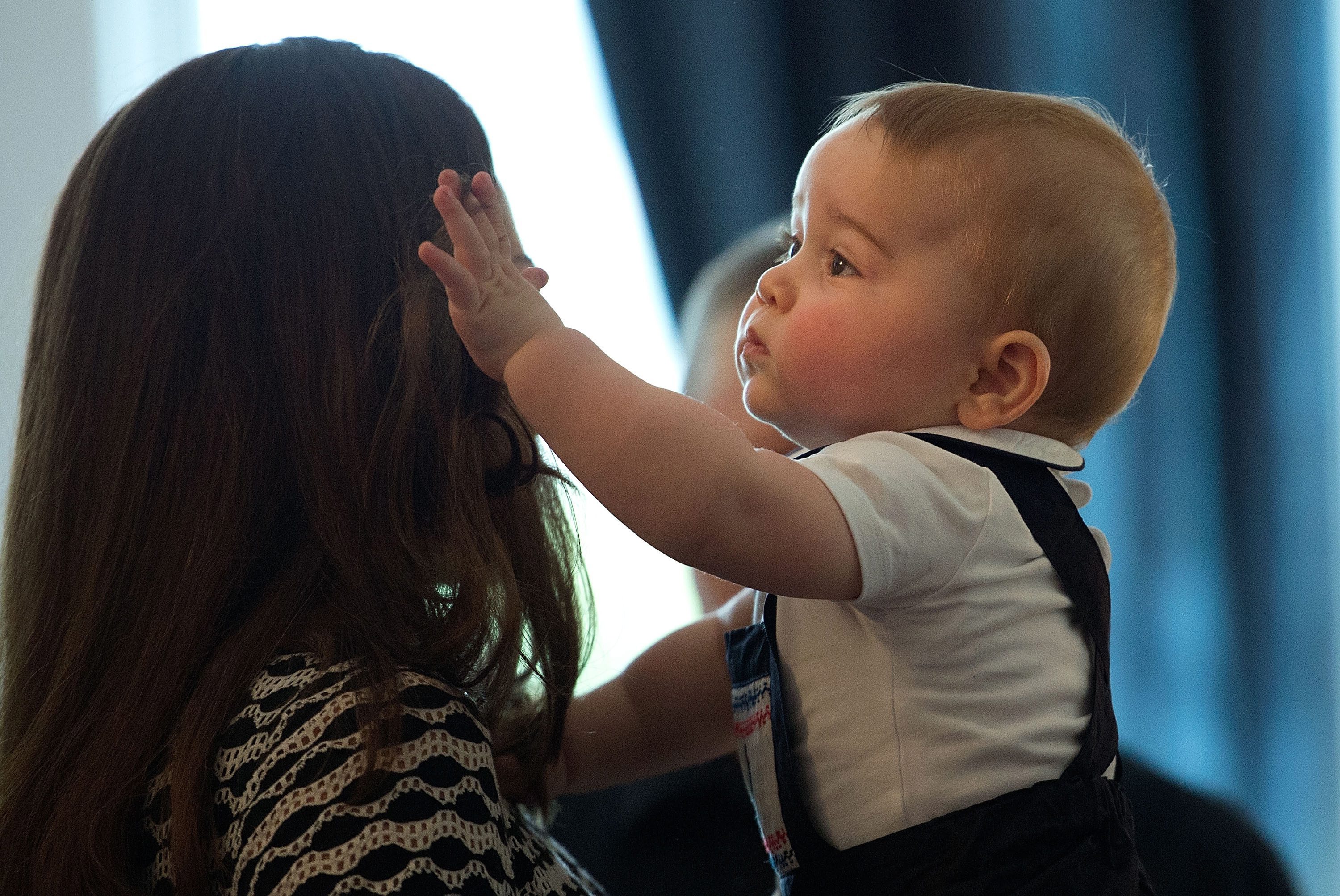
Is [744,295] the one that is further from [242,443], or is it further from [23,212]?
[23,212]

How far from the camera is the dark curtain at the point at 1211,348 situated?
3.92 ft

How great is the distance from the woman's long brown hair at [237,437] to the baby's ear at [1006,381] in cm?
31

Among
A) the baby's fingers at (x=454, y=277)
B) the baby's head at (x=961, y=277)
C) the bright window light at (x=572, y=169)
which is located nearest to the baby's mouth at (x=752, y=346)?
the baby's head at (x=961, y=277)

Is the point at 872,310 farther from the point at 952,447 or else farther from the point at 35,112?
the point at 35,112

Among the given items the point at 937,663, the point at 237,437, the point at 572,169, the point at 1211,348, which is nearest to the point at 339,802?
the point at 237,437

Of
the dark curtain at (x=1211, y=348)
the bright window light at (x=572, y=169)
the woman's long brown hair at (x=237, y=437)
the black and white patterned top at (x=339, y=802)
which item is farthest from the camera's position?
the bright window light at (x=572, y=169)

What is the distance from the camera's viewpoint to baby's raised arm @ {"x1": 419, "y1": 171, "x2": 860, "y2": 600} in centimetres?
53

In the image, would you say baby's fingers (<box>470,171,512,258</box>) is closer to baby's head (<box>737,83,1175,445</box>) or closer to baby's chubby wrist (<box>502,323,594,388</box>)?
baby's chubby wrist (<box>502,323,594,388</box>)

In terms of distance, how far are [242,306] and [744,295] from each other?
0.67m

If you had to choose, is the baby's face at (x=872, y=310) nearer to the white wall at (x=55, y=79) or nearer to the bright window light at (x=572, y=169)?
the bright window light at (x=572, y=169)

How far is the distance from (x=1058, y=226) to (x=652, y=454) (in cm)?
31

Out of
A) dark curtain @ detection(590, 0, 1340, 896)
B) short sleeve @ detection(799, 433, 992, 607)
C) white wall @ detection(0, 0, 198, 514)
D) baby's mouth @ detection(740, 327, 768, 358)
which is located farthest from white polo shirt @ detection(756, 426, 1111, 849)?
white wall @ detection(0, 0, 198, 514)

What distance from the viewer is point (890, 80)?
52.2 inches

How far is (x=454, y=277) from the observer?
55 cm
